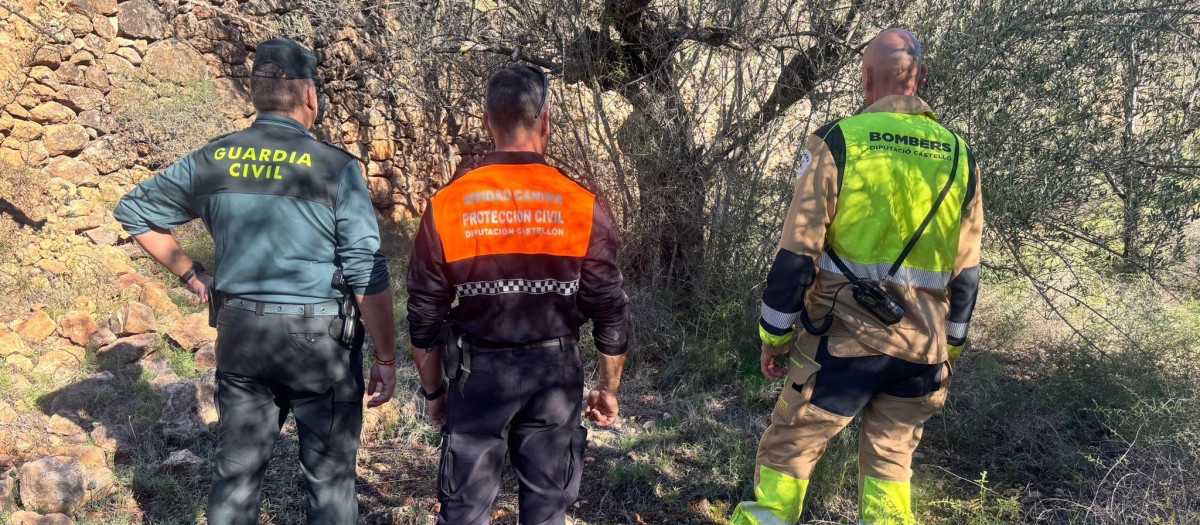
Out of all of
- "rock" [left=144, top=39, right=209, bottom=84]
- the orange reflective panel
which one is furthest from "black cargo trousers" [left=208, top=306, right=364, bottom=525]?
"rock" [left=144, top=39, right=209, bottom=84]

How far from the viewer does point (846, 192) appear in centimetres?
222

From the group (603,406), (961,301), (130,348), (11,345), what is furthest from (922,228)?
(11,345)

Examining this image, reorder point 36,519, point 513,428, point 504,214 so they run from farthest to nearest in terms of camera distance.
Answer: point 36,519
point 513,428
point 504,214

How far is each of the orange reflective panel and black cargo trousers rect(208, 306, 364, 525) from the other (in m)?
0.69

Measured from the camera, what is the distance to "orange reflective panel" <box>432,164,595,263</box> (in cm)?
199

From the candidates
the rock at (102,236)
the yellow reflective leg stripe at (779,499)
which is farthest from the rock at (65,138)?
the yellow reflective leg stripe at (779,499)

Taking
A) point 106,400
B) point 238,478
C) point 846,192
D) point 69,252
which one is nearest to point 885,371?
point 846,192

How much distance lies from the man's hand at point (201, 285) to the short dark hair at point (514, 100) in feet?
4.40

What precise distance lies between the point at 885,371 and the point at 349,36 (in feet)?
24.9

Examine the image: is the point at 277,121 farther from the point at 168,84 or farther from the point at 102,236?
the point at 168,84

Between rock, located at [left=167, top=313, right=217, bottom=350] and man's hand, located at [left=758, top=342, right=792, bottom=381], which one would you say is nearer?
man's hand, located at [left=758, top=342, right=792, bottom=381]

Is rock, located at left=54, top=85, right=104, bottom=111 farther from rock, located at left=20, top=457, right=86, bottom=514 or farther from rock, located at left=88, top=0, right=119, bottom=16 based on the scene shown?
rock, located at left=20, top=457, right=86, bottom=514

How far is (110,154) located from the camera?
6867 millimetres

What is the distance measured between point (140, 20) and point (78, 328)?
4.02 metres
